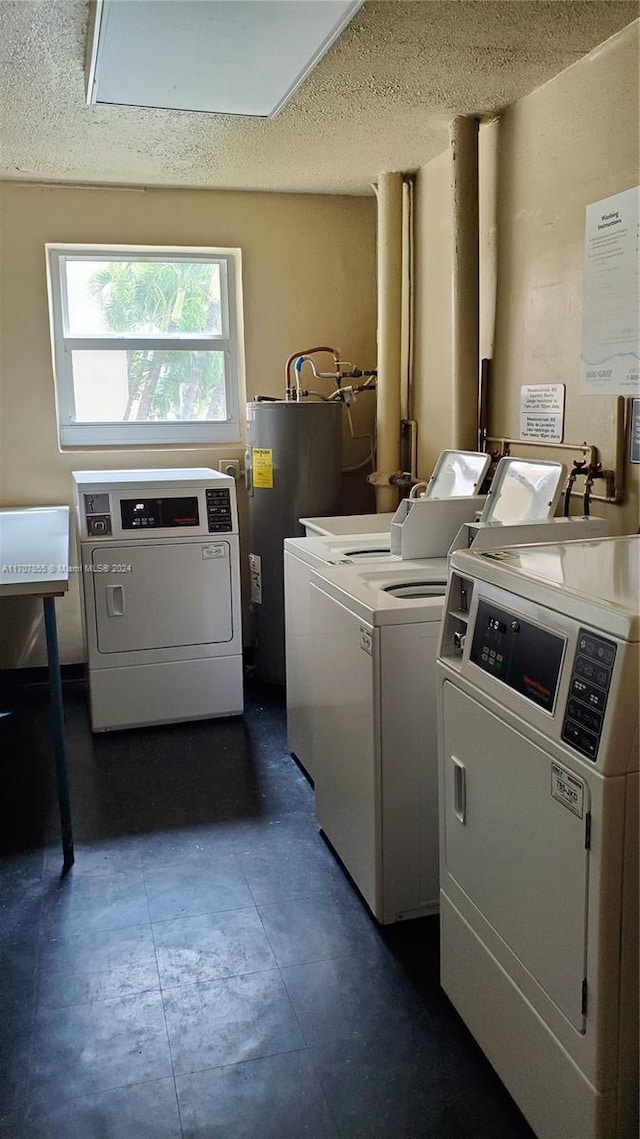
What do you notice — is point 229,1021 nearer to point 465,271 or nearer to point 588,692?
point 588,692

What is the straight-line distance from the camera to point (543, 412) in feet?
9.52

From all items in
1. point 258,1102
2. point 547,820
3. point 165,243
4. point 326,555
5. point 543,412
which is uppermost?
point 165,243

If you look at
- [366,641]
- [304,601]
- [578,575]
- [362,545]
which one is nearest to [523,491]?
[362,545]

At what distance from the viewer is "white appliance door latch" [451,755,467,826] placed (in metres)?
1.69

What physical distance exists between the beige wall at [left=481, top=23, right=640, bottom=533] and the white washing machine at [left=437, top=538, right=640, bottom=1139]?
1097mm

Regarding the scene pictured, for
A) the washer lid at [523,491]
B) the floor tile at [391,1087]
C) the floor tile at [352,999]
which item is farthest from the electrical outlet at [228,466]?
the floor tile at [391,1087]

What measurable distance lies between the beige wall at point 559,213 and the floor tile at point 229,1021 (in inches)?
64.4

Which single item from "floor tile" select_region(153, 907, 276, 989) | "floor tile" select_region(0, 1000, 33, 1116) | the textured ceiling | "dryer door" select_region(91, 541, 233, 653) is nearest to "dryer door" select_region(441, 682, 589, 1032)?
"floor tile" select_region(153, 907, 276, 989)

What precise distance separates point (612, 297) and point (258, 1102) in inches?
89.5

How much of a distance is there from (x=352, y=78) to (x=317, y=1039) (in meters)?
2.76

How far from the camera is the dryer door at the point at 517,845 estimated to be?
133cm

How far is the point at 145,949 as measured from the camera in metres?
2.17

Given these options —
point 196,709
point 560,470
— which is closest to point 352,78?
point 560,470

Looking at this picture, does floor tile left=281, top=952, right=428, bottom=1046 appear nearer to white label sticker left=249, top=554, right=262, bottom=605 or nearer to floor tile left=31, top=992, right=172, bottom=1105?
floor tile left=31, top=992, right=172, bottom=1105
